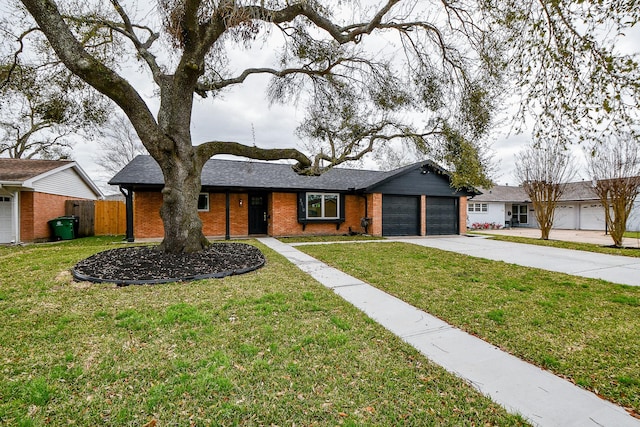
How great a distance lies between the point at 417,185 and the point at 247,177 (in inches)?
357

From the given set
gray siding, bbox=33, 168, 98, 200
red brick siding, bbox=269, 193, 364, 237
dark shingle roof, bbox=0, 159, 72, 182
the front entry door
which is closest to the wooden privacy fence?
gray siding, bbox=33, 168, 98, 200

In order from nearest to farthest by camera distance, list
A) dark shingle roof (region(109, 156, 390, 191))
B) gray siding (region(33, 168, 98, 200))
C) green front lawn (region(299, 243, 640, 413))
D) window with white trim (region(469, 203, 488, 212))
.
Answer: green front lawn (region(299, 243, 640, 413)), dark shingle roof (region(109, 156, 390, 191)), gray siding (region(33, 168, 98, 200)), window with white trim (region(469, 203, 488, 212))

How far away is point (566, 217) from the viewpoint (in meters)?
23.5

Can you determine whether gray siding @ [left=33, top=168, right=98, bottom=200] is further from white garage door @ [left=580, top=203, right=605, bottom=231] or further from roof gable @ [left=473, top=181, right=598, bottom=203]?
white garage door @ [left=580, top=203, right=605, bottom=231]

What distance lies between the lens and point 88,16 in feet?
25.6

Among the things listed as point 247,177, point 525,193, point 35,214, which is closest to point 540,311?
point 247,177

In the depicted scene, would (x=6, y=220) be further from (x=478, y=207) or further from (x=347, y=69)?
(x=478, y=207)

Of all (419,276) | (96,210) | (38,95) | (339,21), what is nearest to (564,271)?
(419,276)

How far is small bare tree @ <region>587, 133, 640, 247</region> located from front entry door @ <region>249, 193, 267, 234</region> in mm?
14500

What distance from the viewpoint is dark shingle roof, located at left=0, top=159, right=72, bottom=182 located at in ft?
37.4

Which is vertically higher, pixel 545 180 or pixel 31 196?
pixel 545 180

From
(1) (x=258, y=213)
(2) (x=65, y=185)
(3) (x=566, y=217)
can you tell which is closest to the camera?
(2) (x=65, y=185)

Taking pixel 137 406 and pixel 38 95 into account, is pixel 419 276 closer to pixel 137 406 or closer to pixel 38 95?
pixel 137 406

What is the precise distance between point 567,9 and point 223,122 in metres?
14.2
